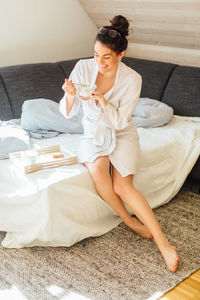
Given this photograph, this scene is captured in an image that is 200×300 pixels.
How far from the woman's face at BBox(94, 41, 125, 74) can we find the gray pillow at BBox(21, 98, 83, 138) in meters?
0.69

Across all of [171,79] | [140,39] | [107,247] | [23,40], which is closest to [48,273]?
[107,247]

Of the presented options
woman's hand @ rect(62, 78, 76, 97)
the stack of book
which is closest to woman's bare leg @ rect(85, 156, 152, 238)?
the stack of book

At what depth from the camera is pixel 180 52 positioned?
141 inches

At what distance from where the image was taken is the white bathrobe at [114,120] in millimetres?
2369

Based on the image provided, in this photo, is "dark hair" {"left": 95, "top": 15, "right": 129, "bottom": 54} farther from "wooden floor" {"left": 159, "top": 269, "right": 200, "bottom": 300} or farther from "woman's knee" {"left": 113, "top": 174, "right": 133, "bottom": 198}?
"wooden floor" {"left": 159, "top": 269, "right": 200, "bottom": 300}

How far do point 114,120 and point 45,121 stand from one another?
69 centimetres

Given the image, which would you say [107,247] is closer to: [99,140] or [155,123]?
[99,140]

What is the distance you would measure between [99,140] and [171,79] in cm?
117

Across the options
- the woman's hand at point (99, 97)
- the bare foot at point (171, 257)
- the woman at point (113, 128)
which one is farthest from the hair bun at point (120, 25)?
the bare foot at point (171, 257)

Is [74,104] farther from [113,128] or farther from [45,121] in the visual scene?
[45,121]

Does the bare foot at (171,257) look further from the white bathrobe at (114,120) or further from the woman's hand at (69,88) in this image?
the woman's hand at (69,88)

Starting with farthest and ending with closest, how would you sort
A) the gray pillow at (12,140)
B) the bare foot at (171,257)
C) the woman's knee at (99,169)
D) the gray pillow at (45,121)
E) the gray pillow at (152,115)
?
the gray pillow at (152,115), the gray pillow at (45,121), the gray pillow at (12,140), the woman's knee at (99,169), the bare foot at (171,257)

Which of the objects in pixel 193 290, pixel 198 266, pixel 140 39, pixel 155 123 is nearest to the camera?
pixel 193 290

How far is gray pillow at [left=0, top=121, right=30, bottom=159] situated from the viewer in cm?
252
